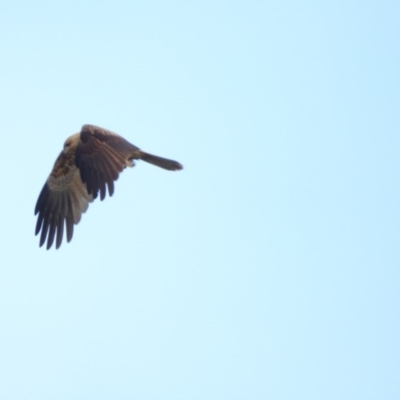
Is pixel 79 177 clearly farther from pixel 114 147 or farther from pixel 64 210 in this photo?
pixel 114 147

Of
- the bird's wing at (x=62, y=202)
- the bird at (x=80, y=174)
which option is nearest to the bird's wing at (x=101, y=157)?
the bird at (x=80, y=174)

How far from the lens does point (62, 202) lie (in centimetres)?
1574

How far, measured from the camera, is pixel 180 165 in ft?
49.0

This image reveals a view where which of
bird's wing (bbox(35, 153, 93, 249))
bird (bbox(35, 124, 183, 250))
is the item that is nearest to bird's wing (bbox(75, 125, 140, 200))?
bird (bbox(35, 124, 183, 250))

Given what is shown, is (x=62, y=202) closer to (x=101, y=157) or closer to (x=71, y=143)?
(x=71, y=143)

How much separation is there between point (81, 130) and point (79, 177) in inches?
45.3

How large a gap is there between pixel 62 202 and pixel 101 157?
1.67m

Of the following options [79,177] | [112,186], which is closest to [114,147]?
[112,186]

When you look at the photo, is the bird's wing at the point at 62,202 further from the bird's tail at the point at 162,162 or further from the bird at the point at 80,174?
the bird's tail at the point at 162,162

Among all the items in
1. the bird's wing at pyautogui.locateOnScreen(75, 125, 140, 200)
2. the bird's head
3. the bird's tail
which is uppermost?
the bird's head

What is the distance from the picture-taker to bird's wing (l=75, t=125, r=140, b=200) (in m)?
14.1

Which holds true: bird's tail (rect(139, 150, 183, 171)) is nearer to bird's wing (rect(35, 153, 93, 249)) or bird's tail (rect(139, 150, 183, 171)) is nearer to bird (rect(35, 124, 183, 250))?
bird (rect(35, 124, 183, 250))

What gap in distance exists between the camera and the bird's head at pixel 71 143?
14906 mm

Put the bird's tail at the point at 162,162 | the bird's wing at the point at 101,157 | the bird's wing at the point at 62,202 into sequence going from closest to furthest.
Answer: the bird's wing at the point at 101,157
the bird's tail at the point at 162,162
the bird's wing at the point at 62,202
